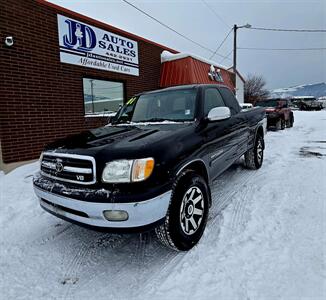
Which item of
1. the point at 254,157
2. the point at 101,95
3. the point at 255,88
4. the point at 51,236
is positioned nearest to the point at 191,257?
the point at 51,236

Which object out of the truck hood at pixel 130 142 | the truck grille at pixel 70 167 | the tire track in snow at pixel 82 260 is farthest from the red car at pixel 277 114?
the truck grille at pixel 70 167

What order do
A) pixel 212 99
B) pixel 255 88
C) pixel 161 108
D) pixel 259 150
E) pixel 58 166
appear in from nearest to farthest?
pixel 58 166 → pixel 161 108 → pixel 212 99 → pixel 259 150 → pixel 255 88

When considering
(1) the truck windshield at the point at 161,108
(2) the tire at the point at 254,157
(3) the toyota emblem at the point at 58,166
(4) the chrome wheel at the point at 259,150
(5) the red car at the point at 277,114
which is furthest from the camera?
(5) the red car at the point at 277,114

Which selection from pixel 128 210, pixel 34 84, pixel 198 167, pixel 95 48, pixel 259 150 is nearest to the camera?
pixel 128 210

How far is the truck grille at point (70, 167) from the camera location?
2461 millimetres

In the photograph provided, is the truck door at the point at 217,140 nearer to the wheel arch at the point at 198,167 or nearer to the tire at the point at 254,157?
the wheel arch at the point at 198,167

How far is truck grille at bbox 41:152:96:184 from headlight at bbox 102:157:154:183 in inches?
6.0

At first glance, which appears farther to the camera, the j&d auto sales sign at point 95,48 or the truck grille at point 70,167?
the j&d auto sales sign at point 95,48

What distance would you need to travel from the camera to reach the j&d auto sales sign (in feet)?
24.0

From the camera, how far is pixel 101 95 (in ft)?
28.7

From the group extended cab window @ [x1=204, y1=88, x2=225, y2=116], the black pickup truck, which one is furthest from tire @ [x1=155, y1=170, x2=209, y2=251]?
extended cab window @ [x1=204, y1=88, x2=225, y2=116]

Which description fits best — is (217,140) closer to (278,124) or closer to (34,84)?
(34,84)

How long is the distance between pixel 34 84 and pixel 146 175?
5540 mm

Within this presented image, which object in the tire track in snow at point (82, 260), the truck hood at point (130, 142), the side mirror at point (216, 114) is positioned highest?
the side mirror at point (216, 114)
